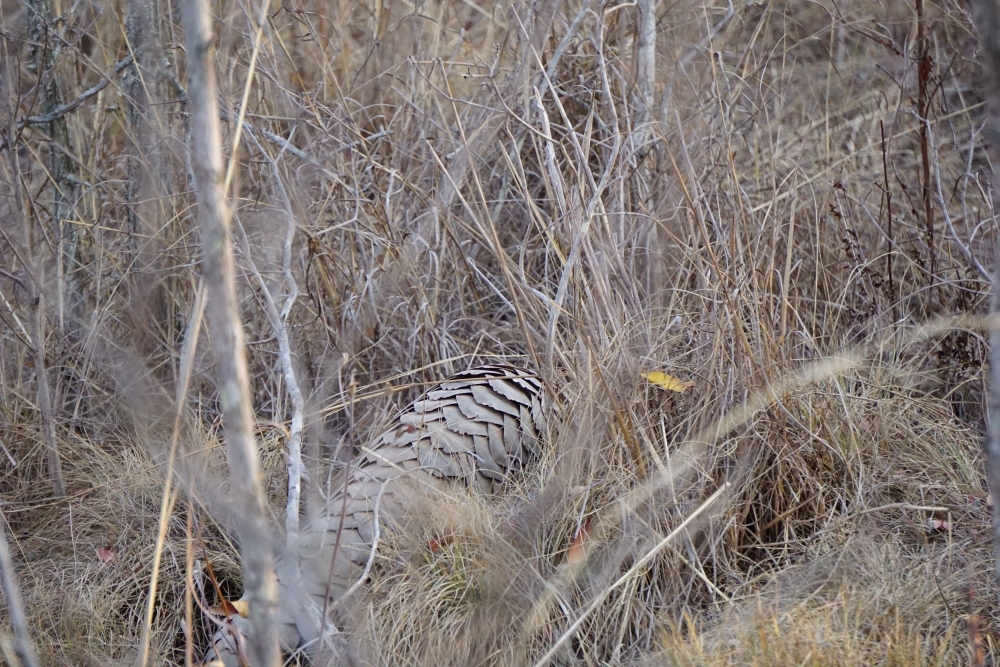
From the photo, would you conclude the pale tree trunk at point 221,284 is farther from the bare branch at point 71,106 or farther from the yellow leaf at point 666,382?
the bare branch at point 71,106

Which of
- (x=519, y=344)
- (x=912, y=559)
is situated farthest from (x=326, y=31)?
(x=912, y=559)

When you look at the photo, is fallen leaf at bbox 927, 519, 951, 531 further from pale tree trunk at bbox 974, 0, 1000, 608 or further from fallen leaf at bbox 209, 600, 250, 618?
fallen leaf at bbox 209, 600, 250, 618

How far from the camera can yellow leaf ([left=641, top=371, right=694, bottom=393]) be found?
6.22 ft

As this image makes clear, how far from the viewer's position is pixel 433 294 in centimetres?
252

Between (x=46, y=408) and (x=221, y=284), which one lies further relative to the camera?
(x=46, y=408)

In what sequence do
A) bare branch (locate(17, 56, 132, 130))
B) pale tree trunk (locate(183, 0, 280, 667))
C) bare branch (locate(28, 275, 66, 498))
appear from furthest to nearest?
bare branch (locate(17, 56, 132, 130)), bare branch (locate(28, 275, 66, 498)), pale tree trunk (locate(183, 0, 280, 667))

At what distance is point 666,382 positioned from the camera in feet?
6.30

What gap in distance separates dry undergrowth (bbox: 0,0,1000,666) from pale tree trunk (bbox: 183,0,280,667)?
35cm

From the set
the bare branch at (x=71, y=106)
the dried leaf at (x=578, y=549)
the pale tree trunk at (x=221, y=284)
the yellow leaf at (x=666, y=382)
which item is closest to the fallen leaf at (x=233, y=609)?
the dried leaf at (x=578, y=549)

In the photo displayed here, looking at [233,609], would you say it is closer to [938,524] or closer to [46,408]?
[46,408]

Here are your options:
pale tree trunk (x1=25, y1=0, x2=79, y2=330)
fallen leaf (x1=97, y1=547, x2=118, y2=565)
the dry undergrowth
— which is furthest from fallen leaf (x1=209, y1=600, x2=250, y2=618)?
pale tree trunk (x1=25, y1=0, x2=79, y2=330)

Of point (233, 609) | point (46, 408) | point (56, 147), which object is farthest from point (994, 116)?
point (56, 147)

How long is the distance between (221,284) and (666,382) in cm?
116

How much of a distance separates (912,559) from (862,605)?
221 mm
